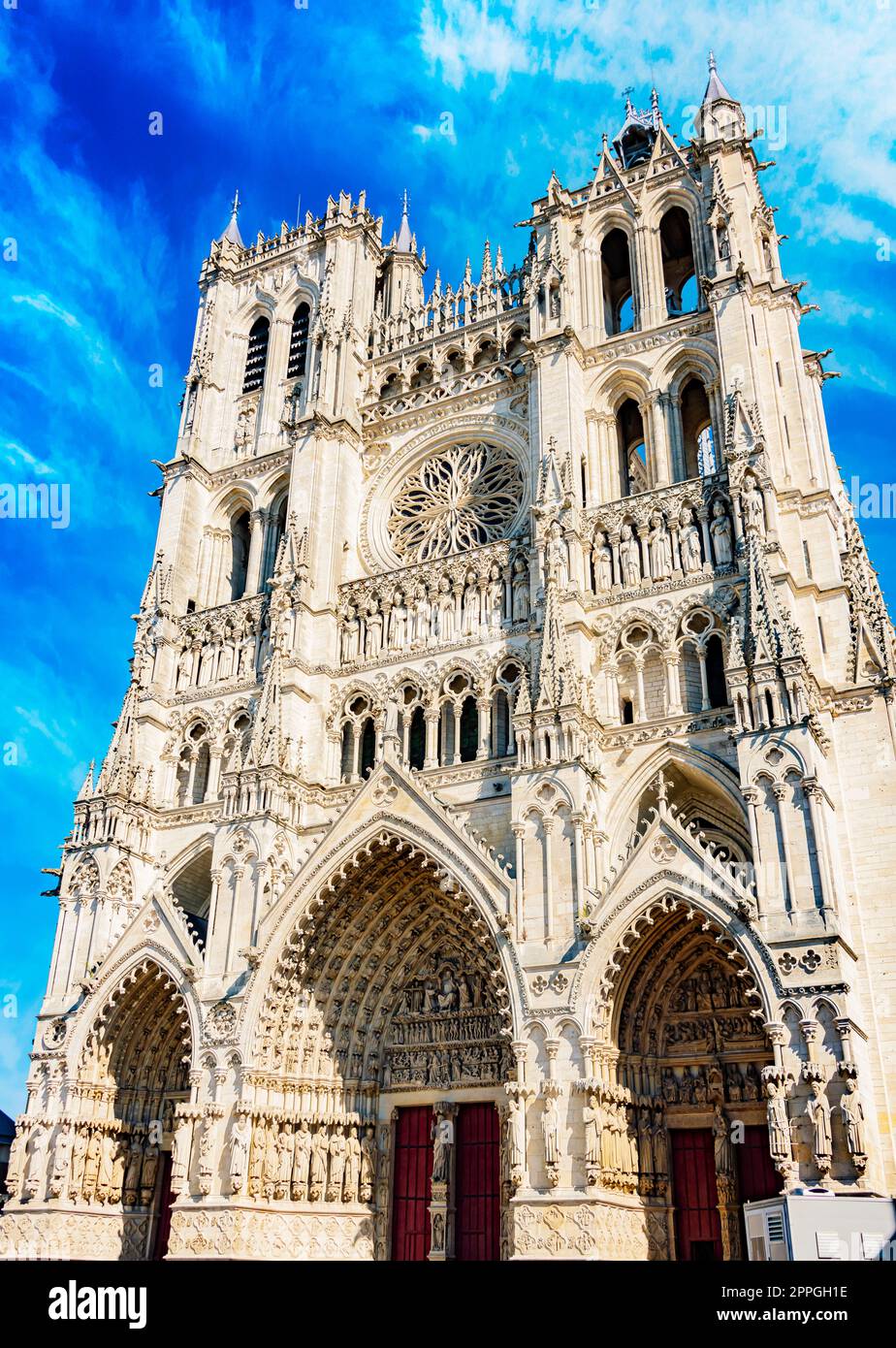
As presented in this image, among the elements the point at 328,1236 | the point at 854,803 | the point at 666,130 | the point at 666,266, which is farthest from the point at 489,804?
the point at 666,130

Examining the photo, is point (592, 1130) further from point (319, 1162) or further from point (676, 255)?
point (676, 255)

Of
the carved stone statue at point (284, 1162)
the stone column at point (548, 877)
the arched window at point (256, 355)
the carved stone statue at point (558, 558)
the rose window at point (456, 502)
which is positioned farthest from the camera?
the arched window at point (256, 355)

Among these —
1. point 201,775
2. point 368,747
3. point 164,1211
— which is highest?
point 201,775

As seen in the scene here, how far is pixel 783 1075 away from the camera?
15969 millimetres

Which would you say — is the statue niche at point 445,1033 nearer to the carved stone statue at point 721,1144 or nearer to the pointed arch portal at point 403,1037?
the pointed arch portal at point 403,1037

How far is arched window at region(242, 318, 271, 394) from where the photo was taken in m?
32.9

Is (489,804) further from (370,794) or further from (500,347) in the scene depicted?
(500,347)

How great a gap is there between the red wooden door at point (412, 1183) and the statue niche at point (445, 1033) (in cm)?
68

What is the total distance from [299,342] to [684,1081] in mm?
22552

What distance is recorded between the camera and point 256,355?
3344 cm

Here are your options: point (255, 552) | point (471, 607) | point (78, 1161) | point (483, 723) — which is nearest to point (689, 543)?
point (471, 607)

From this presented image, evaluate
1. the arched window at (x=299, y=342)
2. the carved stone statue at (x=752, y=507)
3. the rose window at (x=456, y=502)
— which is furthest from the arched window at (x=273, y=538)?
the carved stone statue at (x=752, y=507)

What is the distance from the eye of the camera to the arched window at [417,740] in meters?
24.1
